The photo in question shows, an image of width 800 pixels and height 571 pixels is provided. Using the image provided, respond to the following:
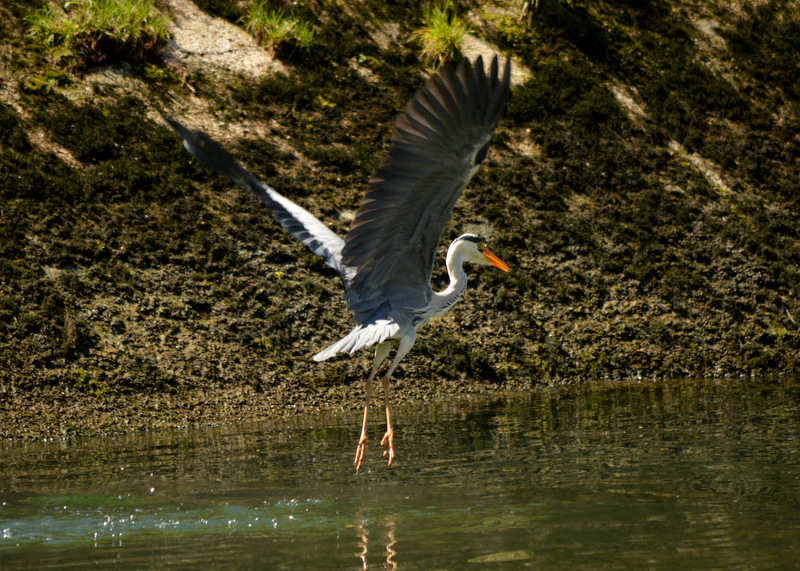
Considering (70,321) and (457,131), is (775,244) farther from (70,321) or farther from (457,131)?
(70,321)

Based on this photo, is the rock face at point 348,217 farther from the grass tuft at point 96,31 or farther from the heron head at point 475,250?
the heron head at point 475,250

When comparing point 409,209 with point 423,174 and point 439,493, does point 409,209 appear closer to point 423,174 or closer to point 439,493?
point 423,174

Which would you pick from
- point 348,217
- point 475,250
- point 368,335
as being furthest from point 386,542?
point 348,217

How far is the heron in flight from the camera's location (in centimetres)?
513

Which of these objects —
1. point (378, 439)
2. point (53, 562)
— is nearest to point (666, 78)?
point (378, 439)

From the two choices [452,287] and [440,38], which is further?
[440,38]

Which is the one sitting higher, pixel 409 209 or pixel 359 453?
pixel 409 209

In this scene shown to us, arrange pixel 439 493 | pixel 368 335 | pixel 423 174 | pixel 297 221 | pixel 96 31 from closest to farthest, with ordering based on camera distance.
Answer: pixel 439 493 < pixel 423 174 < pixel 368 335 < pixel 297 221 < pixel 96 31

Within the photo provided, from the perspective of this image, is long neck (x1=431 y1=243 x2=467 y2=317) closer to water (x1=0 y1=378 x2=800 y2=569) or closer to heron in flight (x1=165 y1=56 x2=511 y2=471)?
heron in flight (x1=165 y1=56 x2=511 y2=471)

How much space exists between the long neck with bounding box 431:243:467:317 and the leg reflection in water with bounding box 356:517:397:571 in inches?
91.2

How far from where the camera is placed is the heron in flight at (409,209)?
16.8 feet

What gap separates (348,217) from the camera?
33.7 feet

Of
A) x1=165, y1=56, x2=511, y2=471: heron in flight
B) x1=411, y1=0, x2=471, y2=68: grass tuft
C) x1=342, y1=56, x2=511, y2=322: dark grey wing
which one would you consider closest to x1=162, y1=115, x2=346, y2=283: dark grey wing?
x1=165, y1=56, x2=511, y2=471: heron in flight

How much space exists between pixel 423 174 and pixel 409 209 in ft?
1.12
